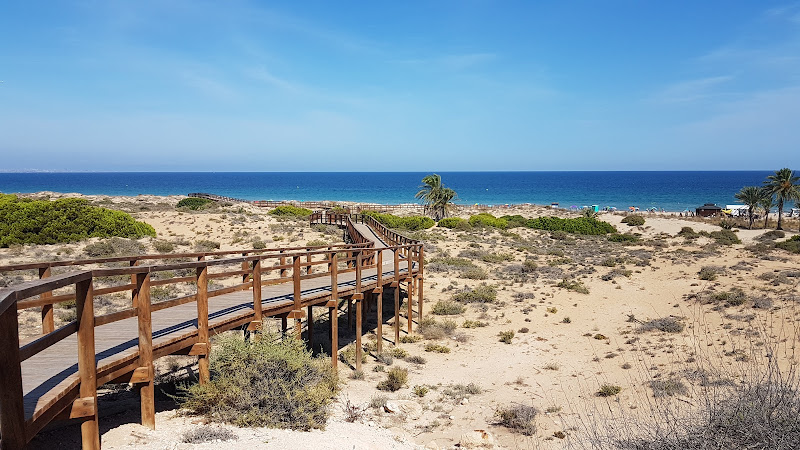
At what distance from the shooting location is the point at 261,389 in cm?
731

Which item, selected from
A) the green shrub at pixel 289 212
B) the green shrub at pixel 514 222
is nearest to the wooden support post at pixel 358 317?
the green shrub at pixel 514 222

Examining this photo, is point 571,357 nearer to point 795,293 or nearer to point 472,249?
point 795,293

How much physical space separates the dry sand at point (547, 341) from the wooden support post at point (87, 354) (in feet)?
2.11

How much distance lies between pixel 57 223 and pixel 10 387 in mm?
25836

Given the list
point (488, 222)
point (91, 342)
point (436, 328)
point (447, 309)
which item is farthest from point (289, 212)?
point (91, 342)

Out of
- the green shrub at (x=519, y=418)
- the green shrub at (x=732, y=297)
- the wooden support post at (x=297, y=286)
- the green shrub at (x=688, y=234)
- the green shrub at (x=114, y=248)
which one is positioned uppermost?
the wooden support post at (x=297, y=286)

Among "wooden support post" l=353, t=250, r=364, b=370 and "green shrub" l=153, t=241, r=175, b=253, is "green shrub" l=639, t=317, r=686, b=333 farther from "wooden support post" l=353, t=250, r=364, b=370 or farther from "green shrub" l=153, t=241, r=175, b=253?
"green shrub" l=153, t=241, r=175, b=253

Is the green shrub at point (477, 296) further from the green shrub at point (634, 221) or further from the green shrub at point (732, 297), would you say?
the green shrub at point (634, 221)

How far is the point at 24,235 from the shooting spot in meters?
23.6

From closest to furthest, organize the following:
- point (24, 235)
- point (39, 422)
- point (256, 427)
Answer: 1. point (39, 422)
2. point (256, 427)
3. point (24, 235)

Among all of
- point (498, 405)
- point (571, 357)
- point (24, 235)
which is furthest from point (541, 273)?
point (24, 235)

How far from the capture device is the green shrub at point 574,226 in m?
41.1

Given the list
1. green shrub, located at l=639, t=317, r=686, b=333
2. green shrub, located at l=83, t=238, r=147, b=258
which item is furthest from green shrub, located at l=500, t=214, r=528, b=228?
green shrub, located at l=83, t=238, r=147, b=258

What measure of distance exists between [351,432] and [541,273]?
18.0 metres
